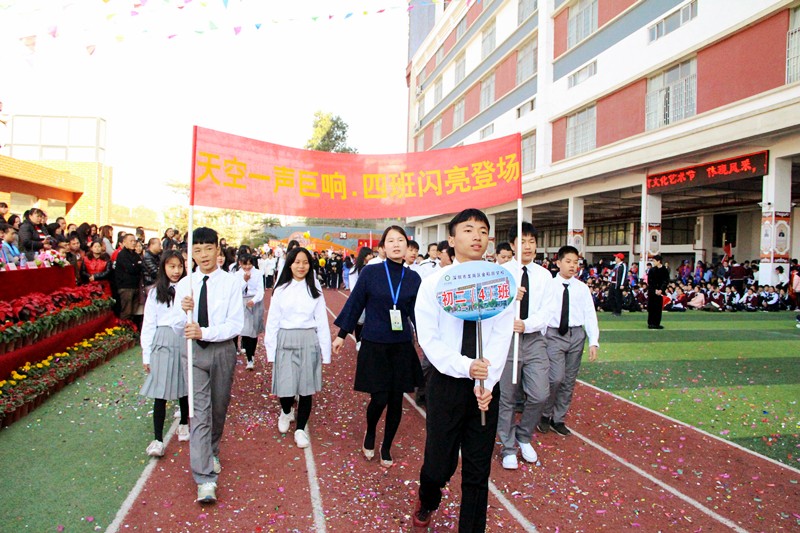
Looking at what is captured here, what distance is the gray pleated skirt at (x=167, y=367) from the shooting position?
442 centimetres

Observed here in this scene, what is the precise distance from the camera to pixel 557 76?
21797mm

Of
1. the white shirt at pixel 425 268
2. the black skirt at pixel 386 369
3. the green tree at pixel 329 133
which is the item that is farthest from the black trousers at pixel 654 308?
the green tree at pixel 329 133

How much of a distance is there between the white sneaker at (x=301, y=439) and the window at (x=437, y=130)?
34168 millimetres

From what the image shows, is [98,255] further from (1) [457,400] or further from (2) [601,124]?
(2) [601,124]

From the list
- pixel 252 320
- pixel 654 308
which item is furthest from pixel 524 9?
pixel 252 320

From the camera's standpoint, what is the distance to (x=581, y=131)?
67.3ft

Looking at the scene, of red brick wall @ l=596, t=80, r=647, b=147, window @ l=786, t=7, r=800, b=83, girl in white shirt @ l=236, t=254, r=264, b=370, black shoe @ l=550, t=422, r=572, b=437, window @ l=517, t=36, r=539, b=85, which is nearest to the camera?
black shoe @ l=550, t=422, r=572, b=437

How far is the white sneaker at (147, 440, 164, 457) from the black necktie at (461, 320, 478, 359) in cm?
302

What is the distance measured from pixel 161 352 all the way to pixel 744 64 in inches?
628

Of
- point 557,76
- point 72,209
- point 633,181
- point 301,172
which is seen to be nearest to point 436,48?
point 557,76

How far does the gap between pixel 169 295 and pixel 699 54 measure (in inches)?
653

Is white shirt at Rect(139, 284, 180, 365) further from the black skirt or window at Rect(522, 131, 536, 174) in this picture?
window at Rect(522, 131, 536, 174)

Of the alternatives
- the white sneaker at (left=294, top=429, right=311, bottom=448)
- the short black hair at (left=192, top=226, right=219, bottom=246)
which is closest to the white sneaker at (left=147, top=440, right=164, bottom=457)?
the white sneaker at (left=294, top=429, right=311, bottom=448)

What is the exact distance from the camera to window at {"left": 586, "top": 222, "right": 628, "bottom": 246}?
1244 inches
